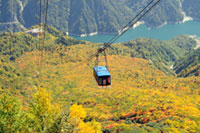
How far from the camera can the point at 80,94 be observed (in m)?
101

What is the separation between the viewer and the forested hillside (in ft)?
110

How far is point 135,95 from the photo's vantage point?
284 ft

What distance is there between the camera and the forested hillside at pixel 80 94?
33.6 m

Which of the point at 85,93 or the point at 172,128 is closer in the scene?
the point at 172,128

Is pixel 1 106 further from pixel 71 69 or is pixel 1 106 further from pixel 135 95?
pixel 71 69

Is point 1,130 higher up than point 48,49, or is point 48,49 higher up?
point 48,49

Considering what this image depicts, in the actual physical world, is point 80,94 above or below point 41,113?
below

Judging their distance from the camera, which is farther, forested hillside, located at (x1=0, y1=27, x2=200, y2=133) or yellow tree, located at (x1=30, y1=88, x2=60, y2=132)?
forested hillside, located at (x1=0, y1=27, x2=200, y2=133)

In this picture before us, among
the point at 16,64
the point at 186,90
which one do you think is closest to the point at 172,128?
the point at 186,90

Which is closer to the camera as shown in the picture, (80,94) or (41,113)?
(41,113)

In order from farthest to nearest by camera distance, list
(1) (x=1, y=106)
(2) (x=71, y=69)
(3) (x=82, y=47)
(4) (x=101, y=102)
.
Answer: (3) (x=82, y=47), (2) (x=71, y=69), (4) (x=101, y=102), (1) (x=1, y=106)

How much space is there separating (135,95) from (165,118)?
31194 mm

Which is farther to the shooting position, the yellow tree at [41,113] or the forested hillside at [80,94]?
the forested hillside at [80,94]

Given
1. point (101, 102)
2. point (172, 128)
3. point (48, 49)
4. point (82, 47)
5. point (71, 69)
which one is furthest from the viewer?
point (82, 47)
